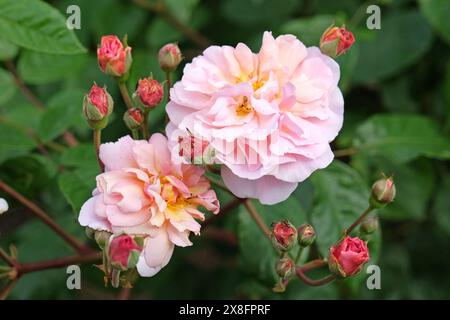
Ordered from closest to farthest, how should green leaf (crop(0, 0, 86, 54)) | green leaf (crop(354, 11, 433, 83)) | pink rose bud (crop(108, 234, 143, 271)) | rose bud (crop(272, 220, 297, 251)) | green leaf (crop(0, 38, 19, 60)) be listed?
pink rose bud (crop(108, 234, 143, 271)), rose bud (crop(272, 220, 297, 251)), green leaf (crop(0, 0, 86, 54)), green leaf (crop(0, 38, 19, 60)), green leaf (crop(354, 11, 433, 83))

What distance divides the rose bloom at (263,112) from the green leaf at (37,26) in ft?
0.84

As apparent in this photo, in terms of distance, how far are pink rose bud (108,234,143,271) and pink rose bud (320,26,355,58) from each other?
14.8 inches

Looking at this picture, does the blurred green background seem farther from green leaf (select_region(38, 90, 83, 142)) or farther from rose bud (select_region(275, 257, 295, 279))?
rose bud (select_region(275, 257, 295, 279))

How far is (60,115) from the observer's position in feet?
4.58

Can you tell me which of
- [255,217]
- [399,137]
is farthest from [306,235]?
[399,137]

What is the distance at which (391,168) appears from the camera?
154 cm

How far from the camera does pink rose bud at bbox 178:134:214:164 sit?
920 mm

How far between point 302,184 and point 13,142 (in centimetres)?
55

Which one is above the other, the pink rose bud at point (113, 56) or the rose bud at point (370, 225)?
the pink rose bud at point (113, 56)

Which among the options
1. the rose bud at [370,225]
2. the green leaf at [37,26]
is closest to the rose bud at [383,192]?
the rose bud at [370,225]

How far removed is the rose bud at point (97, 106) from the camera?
100 cm

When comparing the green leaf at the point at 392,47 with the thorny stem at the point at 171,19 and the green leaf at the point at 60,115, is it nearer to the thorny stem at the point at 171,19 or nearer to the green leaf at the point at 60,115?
the thorny stem at the point at 171,19

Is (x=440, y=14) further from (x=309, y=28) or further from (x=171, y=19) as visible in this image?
(x=171, y=19)

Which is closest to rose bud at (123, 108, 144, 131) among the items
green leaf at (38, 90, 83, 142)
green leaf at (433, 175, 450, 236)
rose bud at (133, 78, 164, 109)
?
rose bud at (133, 78, 164, 109)
